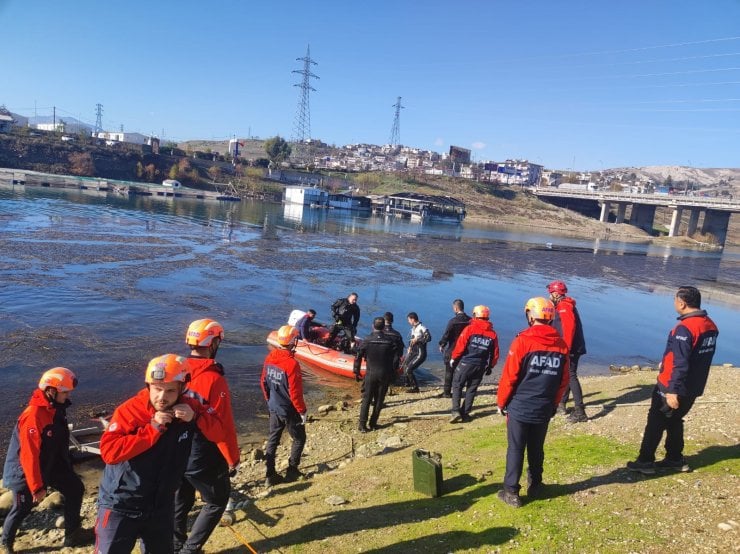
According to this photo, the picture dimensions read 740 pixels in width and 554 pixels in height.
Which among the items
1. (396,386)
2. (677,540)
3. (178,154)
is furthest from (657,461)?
(178,154)

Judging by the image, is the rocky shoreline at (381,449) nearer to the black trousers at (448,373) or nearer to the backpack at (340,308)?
the black trousers at (448,373)

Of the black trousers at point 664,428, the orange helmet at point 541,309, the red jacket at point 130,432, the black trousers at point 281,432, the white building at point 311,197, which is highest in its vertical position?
the white building at point 311,197

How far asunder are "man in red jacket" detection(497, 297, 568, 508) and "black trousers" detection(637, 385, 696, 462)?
154cm

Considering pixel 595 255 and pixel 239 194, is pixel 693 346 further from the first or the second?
pixel 239 194

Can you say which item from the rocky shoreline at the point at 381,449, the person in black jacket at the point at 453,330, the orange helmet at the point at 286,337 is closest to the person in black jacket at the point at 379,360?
the rocky shoreline at the point at 381,449

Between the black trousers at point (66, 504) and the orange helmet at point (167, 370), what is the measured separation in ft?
10.7

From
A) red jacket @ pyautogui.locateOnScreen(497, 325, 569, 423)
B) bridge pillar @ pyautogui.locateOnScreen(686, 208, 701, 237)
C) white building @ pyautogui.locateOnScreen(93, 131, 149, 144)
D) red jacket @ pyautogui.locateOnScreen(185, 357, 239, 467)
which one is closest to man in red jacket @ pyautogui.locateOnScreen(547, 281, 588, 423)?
red jacket @ pyautogui.locateOnScreen(497, 325, 569, 423)

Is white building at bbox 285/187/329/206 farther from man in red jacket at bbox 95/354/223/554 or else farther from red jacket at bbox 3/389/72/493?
man in red jacket at bbox 95/354/223/554

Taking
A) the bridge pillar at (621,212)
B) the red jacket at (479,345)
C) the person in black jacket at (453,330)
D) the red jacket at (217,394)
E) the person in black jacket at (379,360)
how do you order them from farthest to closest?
the bridge pillar at (621,212), the person in black jacket at (453,330), the red jacket at (479,345), the person in black jacket at (379,360), the red jacket at (217,394)

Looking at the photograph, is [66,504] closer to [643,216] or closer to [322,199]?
[322,199]

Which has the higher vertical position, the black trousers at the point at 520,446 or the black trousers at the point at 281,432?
the black trousers at the point at 520,446

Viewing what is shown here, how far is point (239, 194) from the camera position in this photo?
122 metres

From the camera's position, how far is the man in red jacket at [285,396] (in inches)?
281

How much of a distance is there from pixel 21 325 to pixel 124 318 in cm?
324
